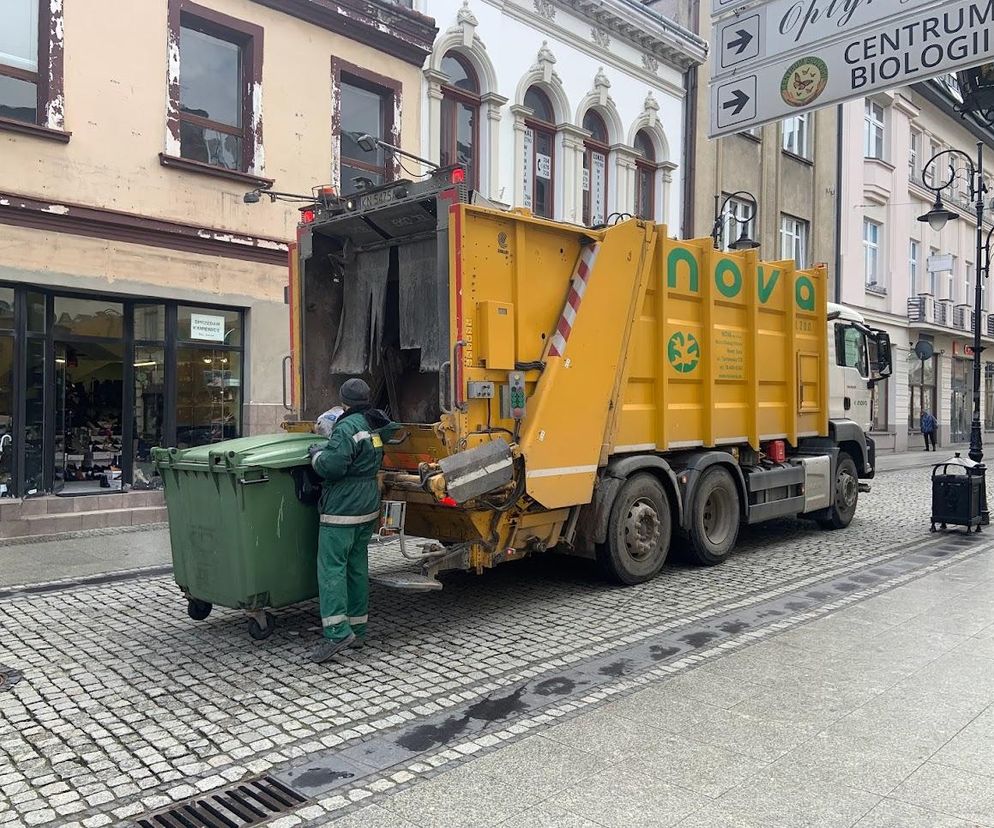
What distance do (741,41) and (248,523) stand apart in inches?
232

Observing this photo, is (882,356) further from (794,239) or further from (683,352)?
(794,239)

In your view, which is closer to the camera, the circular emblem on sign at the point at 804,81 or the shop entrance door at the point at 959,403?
the circular emblem on sign at the point at 804,81

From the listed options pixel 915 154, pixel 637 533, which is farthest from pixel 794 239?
pixel 637 533

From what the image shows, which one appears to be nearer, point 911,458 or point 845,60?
point 845,60

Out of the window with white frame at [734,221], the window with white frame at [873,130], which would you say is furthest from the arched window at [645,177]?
the window with white frame at [873,130]

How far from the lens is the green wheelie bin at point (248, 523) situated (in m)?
5.11

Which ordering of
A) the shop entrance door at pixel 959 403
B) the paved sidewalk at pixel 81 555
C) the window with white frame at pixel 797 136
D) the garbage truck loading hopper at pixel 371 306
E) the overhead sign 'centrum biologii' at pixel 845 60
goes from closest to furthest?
the overhead sign 'centrum biologii' at pixel 845 60
the garbage truck loading hopper at pixel 371 306
the paved sidewalk at pixel 81 555
the window with white frame at pixel 797 136
the shop entrance door at pixel 959 403

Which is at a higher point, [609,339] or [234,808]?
[609,339]

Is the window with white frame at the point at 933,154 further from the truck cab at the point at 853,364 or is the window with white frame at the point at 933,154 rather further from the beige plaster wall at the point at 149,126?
the beige plaster wall at the point at 149,126

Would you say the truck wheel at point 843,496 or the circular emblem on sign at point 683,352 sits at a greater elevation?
the circular emblem on sign at point 683,352

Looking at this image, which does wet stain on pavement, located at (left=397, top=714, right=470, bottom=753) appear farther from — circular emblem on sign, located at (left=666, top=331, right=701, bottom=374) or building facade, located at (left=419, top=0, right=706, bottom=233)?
building facade, located at (left=419, top=0, right=706, bottom=233)

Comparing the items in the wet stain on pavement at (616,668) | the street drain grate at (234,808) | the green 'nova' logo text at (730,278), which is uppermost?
the green 'nova' logo text at (730,278)

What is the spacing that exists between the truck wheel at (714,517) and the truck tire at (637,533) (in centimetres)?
40

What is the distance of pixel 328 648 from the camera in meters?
5.12
